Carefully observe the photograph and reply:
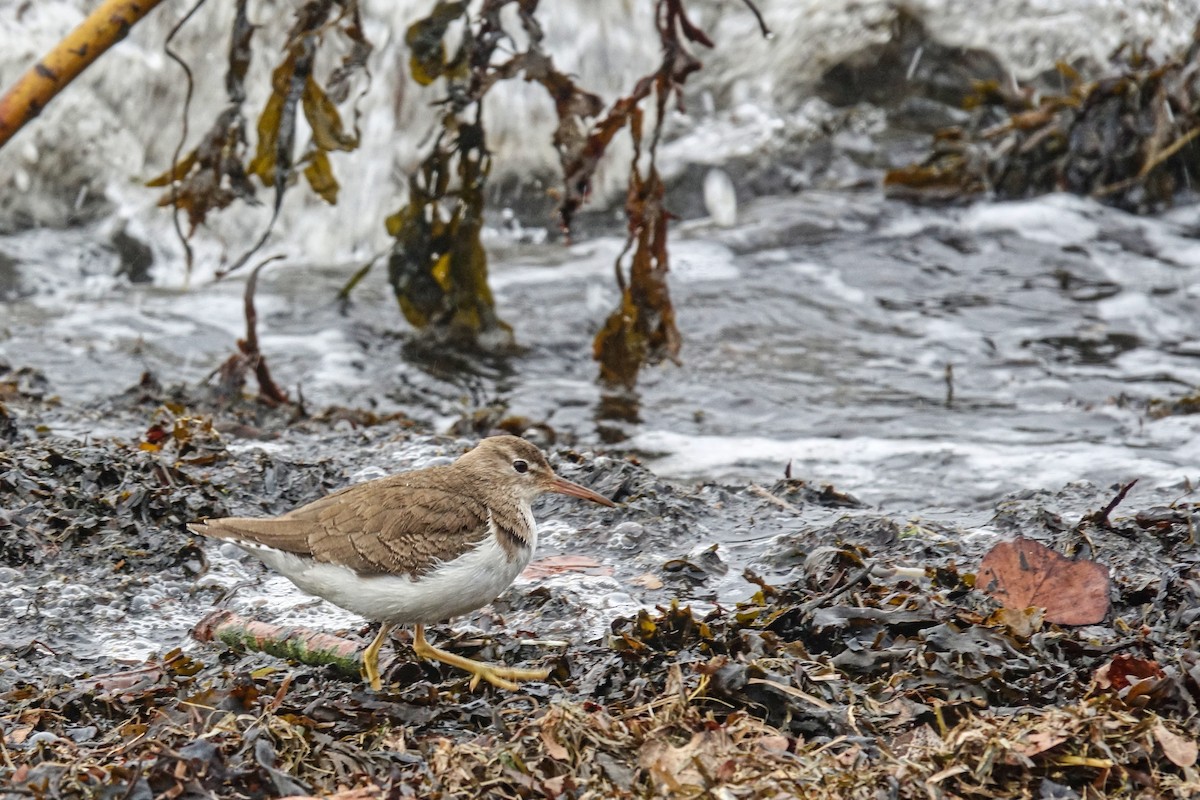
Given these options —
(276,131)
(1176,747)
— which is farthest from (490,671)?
(276,131)

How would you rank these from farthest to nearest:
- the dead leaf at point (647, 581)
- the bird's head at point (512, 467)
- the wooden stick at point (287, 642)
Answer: the dead leaf at point (647, 581)
the bird's head at point (512, 467)
the wooden stick at point (287, 642)

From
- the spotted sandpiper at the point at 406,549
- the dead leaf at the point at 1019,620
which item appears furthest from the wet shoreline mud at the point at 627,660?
the spotted sandpiper at the point at 406,549

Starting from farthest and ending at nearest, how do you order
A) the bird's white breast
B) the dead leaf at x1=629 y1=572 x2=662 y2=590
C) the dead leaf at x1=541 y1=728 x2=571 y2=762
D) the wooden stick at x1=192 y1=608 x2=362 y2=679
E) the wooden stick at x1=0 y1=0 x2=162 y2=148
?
the wooden stick at x1=0 y1=0 x2=162 y2=148
the dead leaf at x1=629 y1=572 x2=662 y2=590
the wooden stick at x1=192 y1=608 x2=362 y2=679
the bird's white breast
the dead leaf at x1=541 y1=728 x2=571 y2=762

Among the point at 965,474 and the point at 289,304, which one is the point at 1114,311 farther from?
the point at 289,304

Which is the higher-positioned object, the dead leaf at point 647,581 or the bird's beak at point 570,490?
the bird's beak at point 570,490

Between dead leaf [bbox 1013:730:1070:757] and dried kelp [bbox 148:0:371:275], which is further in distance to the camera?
dried kelp [bbox 148:0:371:275]

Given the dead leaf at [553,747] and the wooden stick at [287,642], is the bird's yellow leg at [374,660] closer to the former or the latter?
the wooden stick at [287,642]

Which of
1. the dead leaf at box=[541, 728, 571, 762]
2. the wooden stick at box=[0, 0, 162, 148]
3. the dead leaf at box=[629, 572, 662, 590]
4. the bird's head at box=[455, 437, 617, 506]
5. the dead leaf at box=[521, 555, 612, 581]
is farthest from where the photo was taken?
the wooden stick at box=[0, 0, 162, 148]

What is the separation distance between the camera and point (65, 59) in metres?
5.09

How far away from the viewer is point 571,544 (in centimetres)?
497

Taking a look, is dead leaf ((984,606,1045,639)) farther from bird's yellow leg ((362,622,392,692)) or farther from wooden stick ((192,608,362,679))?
wooden stick ((192,608,362,679))

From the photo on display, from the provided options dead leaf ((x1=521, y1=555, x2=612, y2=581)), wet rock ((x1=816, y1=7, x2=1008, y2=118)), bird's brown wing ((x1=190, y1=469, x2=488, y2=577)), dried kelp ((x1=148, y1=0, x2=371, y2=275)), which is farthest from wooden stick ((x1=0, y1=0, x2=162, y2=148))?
wet rock ((x1=816, y1=7, x2=1008, y2=118))

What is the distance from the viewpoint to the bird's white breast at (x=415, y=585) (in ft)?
12.4

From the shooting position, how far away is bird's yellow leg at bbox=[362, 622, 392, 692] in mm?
3721
